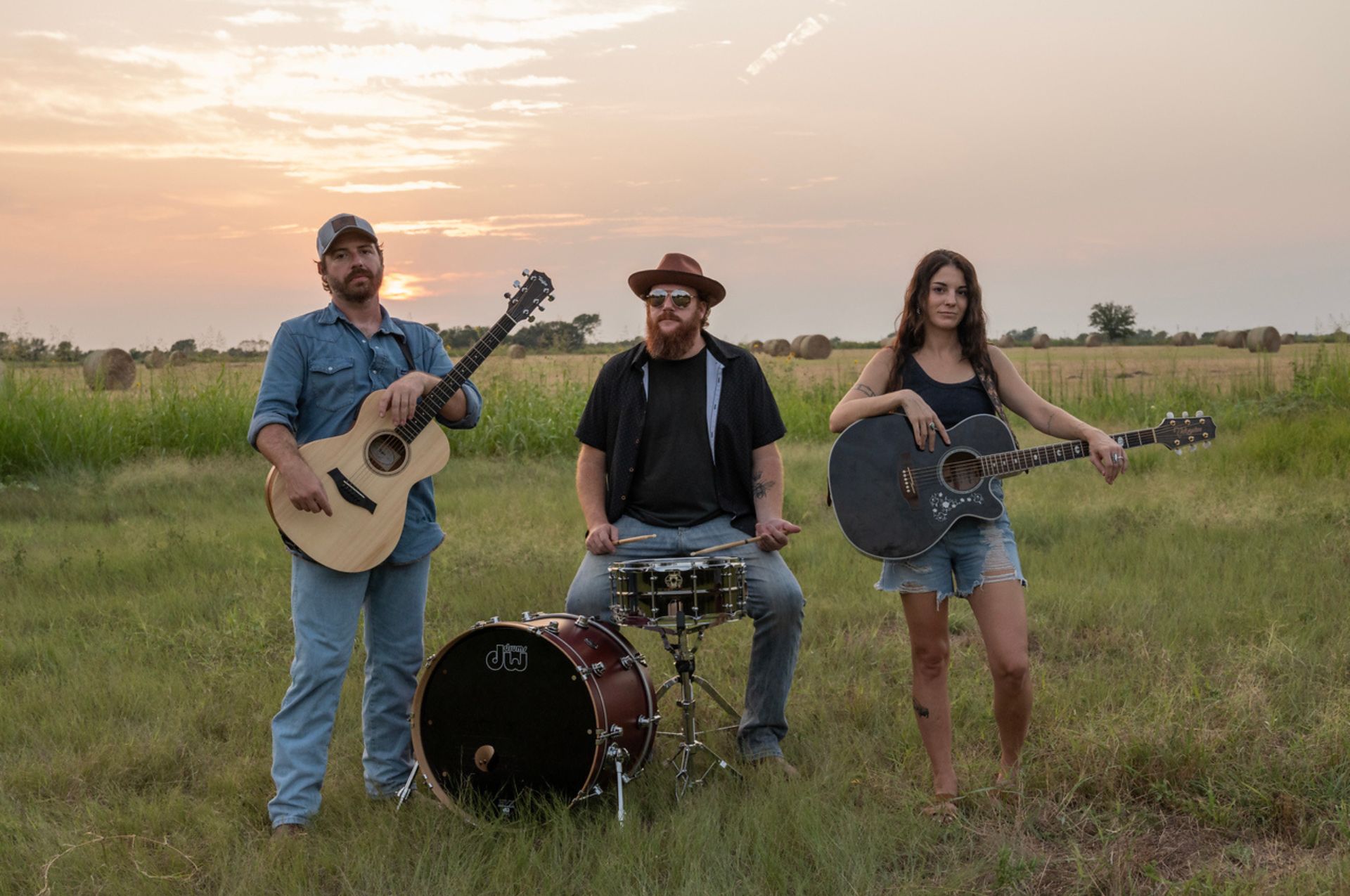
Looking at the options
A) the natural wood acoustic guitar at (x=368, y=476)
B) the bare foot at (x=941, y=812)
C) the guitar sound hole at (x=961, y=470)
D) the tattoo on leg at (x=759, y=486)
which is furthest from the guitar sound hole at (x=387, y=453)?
the bare foot at (x=941, y=812)

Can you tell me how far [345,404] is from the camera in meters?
4.88

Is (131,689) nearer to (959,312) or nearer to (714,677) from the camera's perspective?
(714,677)

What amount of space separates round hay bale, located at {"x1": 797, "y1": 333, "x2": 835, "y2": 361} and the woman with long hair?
1538 inches

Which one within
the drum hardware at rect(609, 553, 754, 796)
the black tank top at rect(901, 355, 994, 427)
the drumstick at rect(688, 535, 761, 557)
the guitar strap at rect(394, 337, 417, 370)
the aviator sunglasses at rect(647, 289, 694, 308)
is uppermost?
the aviator sunglasses at rect(647, 289, 694, 308)

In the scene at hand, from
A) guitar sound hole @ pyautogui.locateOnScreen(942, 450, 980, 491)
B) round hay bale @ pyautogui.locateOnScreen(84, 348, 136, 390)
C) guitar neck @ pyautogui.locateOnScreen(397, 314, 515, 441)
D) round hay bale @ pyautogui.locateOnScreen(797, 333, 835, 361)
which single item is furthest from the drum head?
round hay bale @ pyautogui.locateOnScreen(797, 333, 835, 361)

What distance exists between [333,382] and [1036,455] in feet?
9.36

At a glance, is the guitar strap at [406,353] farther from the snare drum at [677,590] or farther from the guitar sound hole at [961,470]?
the guitar sound hole at [961,470]

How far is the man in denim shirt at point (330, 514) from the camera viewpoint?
4.70 meters

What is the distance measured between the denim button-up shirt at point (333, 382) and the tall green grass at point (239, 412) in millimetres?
10411

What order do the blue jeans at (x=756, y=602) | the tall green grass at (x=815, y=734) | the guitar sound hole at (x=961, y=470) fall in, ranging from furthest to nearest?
the blue jeans at (x=756, y=602)
the guitar sound hole at (x=961, y=470)
the tall green grass at (x=815, y=734)

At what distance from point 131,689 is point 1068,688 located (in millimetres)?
5018

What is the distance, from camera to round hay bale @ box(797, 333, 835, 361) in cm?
4431

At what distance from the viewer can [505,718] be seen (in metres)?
4.68

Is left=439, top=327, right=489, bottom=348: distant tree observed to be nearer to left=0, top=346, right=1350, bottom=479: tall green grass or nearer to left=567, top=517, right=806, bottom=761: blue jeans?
left=0, top=346, right=1350, bottom=479: tall green grass
